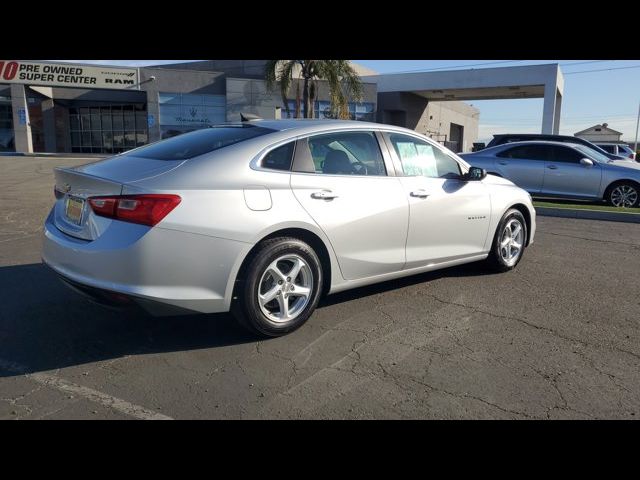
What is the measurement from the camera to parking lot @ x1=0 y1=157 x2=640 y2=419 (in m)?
3.07

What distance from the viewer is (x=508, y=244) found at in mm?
5992

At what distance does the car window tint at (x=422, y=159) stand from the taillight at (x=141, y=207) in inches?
89.1

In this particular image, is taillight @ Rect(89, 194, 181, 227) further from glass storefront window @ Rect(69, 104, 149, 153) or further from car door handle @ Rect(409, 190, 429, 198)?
glass storefront window @ Rect(69, 104, 149, 153)

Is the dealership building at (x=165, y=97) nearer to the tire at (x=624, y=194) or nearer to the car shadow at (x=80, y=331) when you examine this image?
the tire at (x=624, y=194)

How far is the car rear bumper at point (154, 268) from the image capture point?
3.38m

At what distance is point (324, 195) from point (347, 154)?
1.99 ft

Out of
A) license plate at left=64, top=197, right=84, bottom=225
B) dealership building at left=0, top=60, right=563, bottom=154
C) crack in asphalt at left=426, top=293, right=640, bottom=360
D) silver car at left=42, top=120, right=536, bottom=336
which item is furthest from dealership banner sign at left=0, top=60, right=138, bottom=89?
crack in asphalt at left=426, top=293, right=640, bottom=360

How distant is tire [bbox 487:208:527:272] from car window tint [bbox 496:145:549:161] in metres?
7.08
